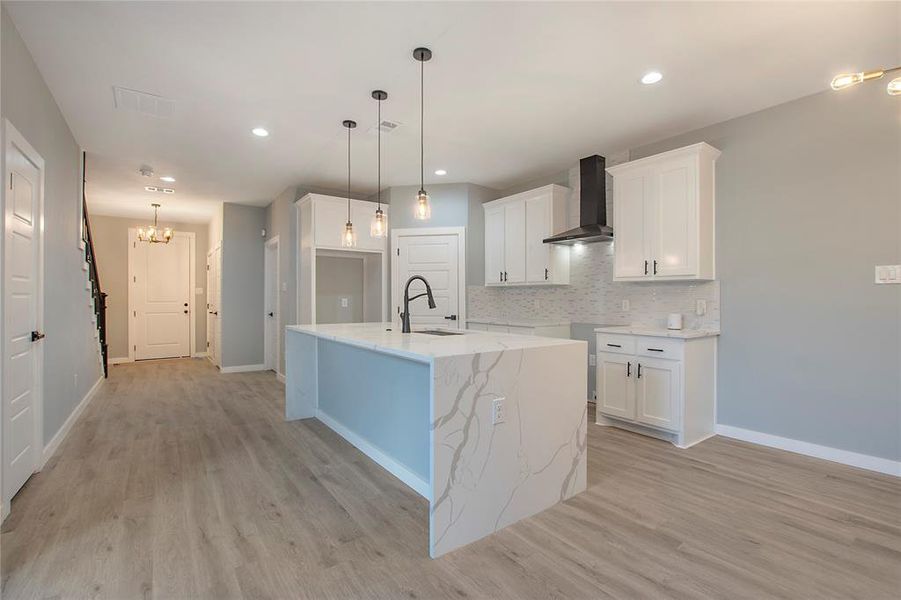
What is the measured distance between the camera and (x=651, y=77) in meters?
2.82

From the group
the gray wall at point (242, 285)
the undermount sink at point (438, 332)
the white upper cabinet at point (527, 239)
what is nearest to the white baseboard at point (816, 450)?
the white upper cabinet at point (527, 239)

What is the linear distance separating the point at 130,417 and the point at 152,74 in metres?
3.13

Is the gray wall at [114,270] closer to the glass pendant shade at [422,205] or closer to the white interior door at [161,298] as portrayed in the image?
the white interior door at [161,298]

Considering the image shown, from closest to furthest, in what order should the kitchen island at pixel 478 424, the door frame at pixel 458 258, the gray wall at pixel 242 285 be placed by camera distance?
the kitchen island at pixel 478 424
the door frame at pixel 458 258
the gray wall at pixel 242 285

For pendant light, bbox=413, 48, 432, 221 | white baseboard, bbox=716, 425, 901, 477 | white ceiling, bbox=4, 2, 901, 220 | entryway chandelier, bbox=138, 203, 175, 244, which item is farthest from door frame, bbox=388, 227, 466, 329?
entryway chandelier, bbox=138, 203, 175, 244

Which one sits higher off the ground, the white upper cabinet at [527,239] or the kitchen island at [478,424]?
the white upper cabinet at [527,239]

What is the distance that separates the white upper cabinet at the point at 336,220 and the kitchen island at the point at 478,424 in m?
2.30

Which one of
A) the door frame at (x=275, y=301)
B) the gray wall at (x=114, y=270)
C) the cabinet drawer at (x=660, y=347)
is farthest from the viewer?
the gray wall at (x=114, y=270)

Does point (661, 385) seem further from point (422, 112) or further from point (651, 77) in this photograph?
point (422, 112)

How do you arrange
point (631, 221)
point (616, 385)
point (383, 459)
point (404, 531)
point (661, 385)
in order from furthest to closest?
point (631, 221) < point (616, 385) < point (661, 385) < point (383, 459) < point (404, 531)

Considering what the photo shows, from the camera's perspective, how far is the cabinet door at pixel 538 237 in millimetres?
4684

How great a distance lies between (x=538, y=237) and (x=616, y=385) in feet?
6.12

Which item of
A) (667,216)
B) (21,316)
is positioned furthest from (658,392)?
(21,316)

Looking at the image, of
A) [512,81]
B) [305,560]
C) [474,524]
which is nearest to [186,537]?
[305,560]
